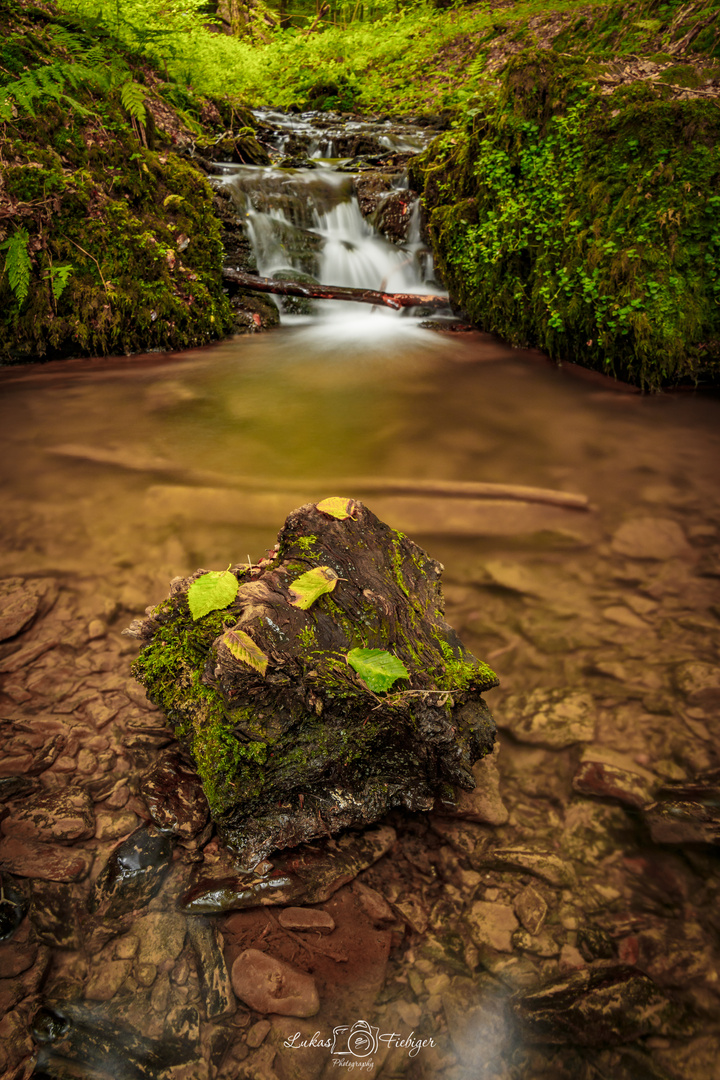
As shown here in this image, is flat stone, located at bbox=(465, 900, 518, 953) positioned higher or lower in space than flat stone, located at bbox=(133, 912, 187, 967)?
lower

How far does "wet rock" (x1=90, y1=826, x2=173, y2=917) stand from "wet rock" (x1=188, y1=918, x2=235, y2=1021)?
0.62 feet

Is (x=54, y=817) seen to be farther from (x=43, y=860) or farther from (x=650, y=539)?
(x=650, y=539)

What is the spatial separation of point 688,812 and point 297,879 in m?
1.39

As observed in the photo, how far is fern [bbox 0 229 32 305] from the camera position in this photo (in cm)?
562

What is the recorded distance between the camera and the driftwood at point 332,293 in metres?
7.35

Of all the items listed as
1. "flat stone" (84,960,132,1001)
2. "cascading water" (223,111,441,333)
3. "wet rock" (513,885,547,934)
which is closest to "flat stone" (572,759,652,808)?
"wet rock" (513,885,547,934)

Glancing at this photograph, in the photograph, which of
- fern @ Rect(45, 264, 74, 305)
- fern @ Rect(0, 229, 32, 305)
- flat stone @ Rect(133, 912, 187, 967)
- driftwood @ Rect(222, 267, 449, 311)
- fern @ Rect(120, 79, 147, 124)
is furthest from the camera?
driftwood @ Rect(222, 267, 449, 311)

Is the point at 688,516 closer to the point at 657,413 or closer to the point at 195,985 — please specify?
the point at 657,413

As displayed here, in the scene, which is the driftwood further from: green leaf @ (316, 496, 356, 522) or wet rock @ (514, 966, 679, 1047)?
wet rock @ (514, 966, 679, 1047)

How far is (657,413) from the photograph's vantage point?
5195 millimetres

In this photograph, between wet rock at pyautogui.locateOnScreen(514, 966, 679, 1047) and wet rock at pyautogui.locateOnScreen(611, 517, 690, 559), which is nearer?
wet rock at pyautogui.locateOnScreen(514, 966, 679, 1047)

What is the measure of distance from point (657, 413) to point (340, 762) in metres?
4.83

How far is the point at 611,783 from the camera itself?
81.0 inches

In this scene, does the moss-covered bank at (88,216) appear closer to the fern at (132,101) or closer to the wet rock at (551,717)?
the fern at (132,101)
